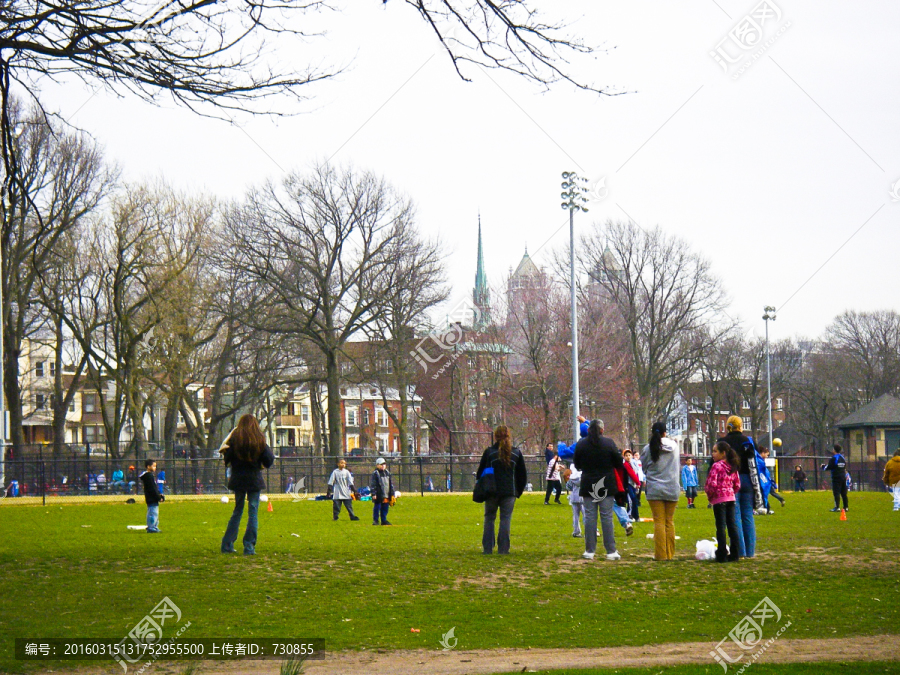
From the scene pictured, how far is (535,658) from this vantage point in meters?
7.20

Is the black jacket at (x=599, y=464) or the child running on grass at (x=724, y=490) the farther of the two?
the black jacket at (x=599, y=464)

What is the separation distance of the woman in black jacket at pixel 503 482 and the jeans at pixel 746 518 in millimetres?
2893

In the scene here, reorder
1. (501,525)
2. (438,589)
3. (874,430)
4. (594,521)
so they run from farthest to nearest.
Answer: (874,430) < (501,525) < (594,521) < (438,589)

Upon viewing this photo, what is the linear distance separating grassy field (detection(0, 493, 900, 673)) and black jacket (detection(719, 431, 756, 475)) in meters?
1.24

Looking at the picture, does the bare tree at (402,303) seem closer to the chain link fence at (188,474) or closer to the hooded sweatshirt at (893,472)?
the chain link fence at (188,474)

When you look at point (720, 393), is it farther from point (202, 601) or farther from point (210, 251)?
point (202, 601)

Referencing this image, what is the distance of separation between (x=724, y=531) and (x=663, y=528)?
77cm

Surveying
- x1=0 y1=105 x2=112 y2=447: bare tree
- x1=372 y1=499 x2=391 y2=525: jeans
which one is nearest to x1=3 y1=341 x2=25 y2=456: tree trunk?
x1=0 y1=105 x2=112 y2=447: bare tree

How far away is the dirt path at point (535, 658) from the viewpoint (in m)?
6.87

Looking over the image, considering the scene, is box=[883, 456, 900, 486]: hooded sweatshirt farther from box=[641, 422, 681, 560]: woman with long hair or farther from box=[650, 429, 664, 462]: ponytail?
box=[650, 429, 664, 462]: ponytail

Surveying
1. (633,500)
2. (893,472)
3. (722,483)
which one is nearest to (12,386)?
(633,500)

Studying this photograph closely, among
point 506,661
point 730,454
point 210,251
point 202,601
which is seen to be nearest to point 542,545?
point 730,454

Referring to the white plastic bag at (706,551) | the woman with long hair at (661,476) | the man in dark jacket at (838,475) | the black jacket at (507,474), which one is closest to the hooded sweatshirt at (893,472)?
the man in dark jacket at (838,475)

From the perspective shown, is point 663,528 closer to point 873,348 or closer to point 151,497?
point 151,497
